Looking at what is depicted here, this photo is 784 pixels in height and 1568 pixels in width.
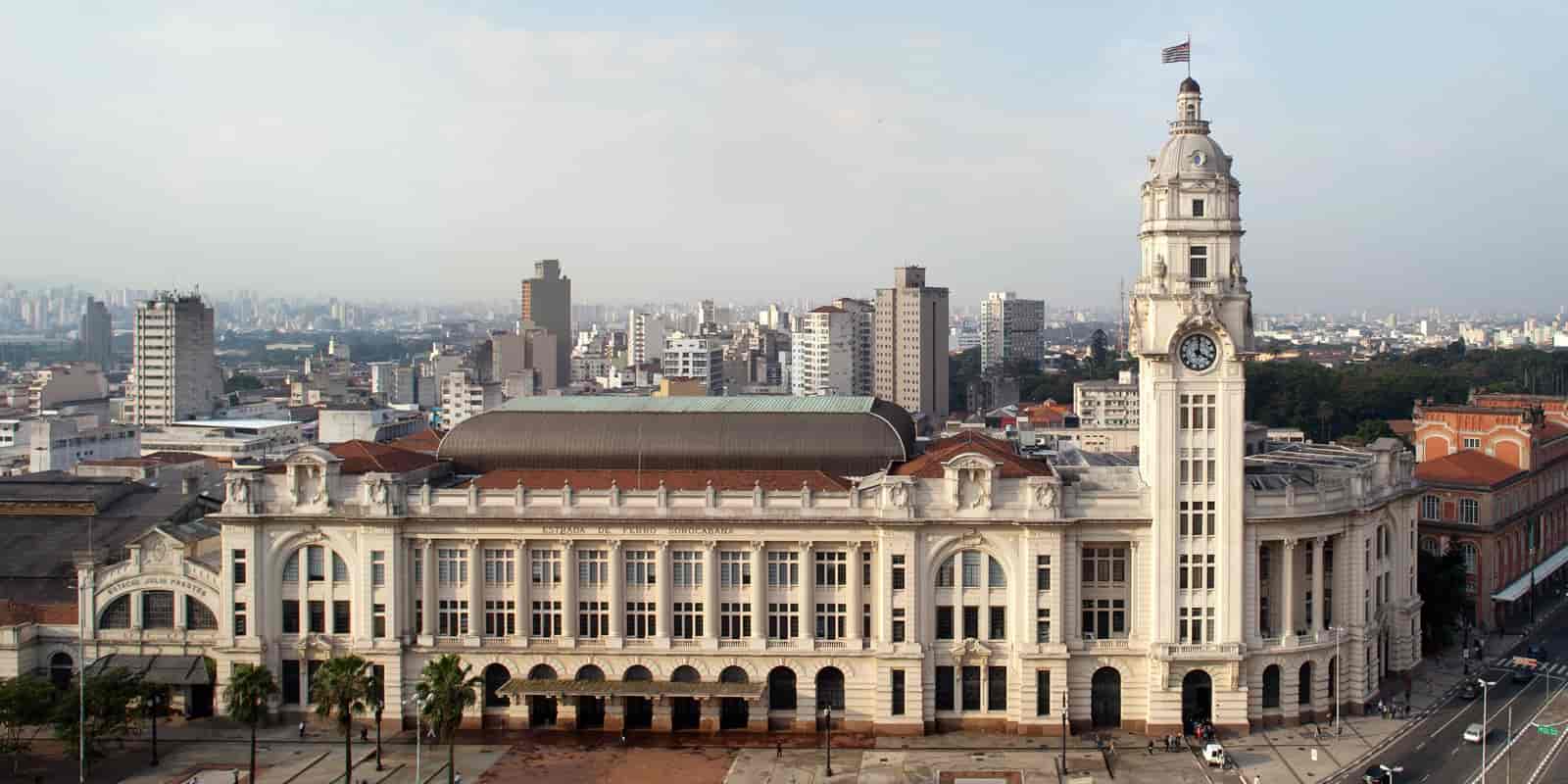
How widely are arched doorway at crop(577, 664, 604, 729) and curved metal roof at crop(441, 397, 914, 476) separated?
40.4ft

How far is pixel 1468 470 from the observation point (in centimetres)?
11312

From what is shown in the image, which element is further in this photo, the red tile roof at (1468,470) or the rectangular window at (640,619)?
the red tile roof at (1468,470)

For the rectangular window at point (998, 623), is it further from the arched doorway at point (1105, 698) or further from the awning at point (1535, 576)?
the awning at point (1535, 576)

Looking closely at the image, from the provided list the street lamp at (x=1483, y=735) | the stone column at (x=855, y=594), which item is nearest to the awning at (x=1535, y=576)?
the street lamp at (x=1483, y=735)

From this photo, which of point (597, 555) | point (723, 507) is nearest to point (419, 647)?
point (597, 555)

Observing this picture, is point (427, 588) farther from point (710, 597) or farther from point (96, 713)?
point (96, 713)

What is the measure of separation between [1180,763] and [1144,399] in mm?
19455

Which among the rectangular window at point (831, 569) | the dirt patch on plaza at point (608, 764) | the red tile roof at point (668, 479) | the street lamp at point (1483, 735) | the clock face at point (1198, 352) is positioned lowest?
the dirt patch on plaza at point (608, 764)

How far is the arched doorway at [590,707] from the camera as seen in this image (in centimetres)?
8212

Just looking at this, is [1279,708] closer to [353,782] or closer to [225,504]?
[353,782]

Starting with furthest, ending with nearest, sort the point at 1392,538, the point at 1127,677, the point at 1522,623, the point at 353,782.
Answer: the point at 1522,623 → the point at 1392,538 → the point at 1127,677 → the point at 353,782

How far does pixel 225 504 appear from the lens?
8356 centimetres

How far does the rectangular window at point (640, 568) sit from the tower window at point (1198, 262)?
32.6 m

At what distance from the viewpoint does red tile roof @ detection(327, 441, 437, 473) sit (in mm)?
84938
